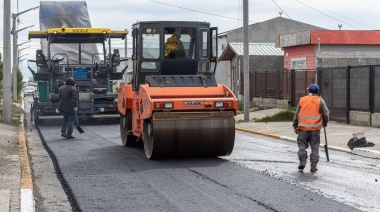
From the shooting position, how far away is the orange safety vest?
12648mm

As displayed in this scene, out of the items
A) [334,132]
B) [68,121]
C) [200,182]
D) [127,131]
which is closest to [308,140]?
[200,182]

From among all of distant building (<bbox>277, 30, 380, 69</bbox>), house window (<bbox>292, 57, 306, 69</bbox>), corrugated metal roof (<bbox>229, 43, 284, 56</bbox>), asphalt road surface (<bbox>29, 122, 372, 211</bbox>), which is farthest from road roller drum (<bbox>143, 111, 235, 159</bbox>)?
corrugated metal roof (<bbox>229, 43, 284, 56</bbox>)

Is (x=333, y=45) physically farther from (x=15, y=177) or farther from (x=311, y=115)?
(x=15, y=177)

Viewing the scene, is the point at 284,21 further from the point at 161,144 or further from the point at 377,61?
the point at 161,144


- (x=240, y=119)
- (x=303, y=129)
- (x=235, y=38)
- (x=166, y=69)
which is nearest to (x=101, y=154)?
(x=166, y=69)

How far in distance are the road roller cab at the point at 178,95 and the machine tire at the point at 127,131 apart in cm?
3

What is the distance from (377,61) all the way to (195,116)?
70.8 feet

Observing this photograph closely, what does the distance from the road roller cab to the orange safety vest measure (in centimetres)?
155

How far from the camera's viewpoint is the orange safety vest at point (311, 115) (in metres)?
12.6

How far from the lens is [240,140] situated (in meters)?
19.6

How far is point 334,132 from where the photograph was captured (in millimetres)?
20984

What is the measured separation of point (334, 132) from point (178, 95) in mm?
8411

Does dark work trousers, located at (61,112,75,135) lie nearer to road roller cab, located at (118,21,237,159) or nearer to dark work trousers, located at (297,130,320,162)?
road roller cab, located at (118,21,237,159)

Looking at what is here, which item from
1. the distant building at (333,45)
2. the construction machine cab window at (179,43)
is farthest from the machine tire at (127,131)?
the distant building at (333,45)
